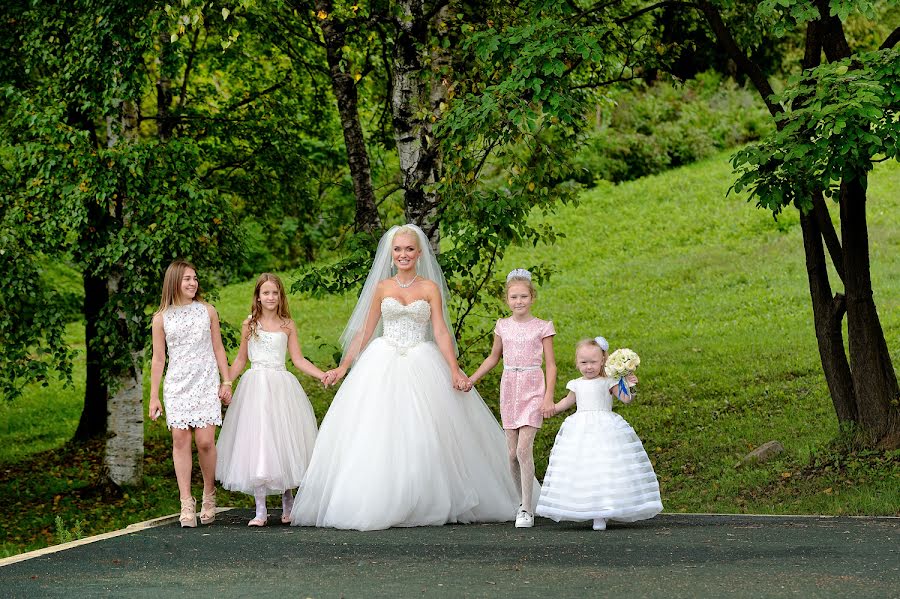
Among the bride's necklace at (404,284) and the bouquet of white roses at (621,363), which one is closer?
the bouquet of white roses at (621,363)

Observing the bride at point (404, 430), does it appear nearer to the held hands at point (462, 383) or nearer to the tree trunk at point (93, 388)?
the held hands at point (462, 383)

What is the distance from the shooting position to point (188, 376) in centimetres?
866

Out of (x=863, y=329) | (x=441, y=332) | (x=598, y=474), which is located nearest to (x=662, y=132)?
(x=863, y=329)

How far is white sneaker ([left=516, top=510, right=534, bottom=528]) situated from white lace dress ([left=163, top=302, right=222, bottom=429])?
227 cm

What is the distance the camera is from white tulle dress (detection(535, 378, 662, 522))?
308 inches

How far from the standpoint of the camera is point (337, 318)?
2630 cm

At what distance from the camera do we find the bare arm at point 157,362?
27.7 feet

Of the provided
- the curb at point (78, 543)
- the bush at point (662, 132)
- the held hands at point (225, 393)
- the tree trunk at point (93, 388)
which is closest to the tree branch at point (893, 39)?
the held hands at point (225, 393)

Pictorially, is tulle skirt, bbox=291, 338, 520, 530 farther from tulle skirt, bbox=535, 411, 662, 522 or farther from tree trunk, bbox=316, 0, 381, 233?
tree trunk, bbox=316, 0, 381, 233

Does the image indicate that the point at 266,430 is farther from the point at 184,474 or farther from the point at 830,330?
the point at 830,330

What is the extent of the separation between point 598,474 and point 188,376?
304cm

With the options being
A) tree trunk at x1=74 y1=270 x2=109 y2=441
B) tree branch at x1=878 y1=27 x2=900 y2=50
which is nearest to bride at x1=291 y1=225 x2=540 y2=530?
tree branch at x1=878 y1=27 x2=900 y2=50

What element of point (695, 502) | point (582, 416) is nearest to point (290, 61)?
point (695, 502)

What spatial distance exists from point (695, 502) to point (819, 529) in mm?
4051
